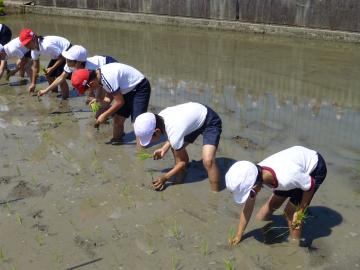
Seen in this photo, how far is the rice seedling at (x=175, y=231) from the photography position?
4395mm

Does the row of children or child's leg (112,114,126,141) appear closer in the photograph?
the row of children

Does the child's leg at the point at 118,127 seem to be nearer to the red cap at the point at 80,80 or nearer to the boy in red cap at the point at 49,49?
the red cap at the point at 80,80

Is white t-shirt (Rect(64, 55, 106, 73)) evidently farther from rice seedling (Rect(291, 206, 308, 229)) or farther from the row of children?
rice seedling (Rect(291, 206, 308, 229))

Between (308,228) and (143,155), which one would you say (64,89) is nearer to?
(143,155)

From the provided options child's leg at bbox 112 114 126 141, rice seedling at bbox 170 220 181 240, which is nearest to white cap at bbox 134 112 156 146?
rice seedling at bbox 170 220 181 240

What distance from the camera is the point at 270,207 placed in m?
4.55

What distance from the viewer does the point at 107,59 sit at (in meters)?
7.23

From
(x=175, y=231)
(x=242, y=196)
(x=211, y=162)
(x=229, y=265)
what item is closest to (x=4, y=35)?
(x=211, y=162)

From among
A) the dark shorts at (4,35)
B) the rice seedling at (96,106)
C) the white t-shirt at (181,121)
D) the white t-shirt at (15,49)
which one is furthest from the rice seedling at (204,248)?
the dark shorts at (4,35)

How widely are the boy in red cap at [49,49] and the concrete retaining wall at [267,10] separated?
682 cm

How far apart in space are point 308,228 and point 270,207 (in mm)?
420

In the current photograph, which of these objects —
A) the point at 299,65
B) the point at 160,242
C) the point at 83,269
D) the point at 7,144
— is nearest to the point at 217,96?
the point at 299,65

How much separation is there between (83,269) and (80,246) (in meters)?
0.33

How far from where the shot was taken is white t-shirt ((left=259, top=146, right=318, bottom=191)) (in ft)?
12.9
